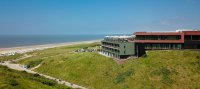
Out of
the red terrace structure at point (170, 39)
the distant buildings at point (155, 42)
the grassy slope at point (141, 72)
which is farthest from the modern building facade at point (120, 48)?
the red terrace structure at point (170, 39)

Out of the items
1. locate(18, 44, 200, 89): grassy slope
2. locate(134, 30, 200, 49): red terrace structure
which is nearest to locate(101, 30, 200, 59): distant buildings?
locate(134, 30, 200, 49): red terrace structure

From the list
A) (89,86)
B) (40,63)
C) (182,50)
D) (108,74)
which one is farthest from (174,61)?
(40,63)

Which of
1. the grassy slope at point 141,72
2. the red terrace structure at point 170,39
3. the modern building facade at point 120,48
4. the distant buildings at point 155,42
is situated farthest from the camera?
the modern building facade at point 120,48

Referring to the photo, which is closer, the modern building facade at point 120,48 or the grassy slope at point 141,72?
the grassy slope at point 141,72

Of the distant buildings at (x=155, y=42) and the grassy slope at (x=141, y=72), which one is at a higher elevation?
the distant buildings at (x=155, y=42)

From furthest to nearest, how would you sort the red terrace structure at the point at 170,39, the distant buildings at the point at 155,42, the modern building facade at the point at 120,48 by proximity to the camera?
the modern building facade at the point at 120,48, the distant buildings at the point at 155,42, the red terrace structure at the point at 170,39

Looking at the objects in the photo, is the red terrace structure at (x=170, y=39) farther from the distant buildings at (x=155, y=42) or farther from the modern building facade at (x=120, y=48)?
the modern building facade at (x=120, y=48)

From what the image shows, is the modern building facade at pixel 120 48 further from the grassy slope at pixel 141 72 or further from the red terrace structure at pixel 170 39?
the red terrace structure at pixel 170 39
